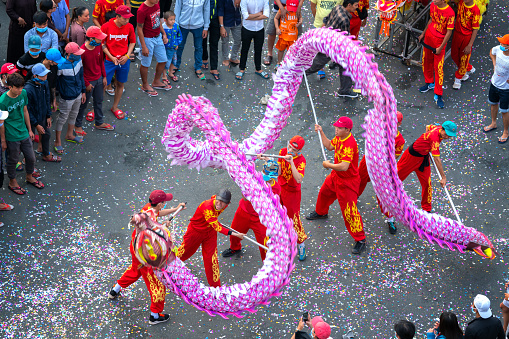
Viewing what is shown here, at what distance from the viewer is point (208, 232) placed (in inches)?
242

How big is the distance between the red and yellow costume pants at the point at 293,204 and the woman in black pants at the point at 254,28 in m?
3.23

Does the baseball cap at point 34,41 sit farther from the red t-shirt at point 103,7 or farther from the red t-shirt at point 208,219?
the red t-shirt at point 208,219

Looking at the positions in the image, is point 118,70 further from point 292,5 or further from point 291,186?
point 291,186

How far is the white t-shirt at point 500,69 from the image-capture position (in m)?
7.96

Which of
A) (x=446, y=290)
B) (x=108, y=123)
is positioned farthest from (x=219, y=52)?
(x=446, y=290)

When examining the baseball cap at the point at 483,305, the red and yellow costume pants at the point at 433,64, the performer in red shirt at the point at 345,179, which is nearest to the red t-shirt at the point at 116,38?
the performer in red shirt at the point at 345,179

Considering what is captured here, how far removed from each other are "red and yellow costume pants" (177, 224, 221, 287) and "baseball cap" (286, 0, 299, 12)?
419cm

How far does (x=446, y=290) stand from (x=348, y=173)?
1664mm

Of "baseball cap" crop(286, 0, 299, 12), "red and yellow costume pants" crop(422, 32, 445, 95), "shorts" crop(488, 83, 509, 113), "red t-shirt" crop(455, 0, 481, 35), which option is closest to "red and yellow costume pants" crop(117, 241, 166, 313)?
"baseball cap" crop(286, 0, 299, 12)

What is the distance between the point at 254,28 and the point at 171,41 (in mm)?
1257

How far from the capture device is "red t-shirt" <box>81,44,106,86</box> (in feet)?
24.8

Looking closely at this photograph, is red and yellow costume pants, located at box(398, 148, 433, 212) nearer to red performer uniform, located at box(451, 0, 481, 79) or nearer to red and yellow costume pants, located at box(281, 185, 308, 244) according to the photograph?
red and yellow costume pants, located at box(281, 185, 308, 244)

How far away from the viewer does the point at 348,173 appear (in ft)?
22.2

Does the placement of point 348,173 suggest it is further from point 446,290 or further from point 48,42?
point 48,42
